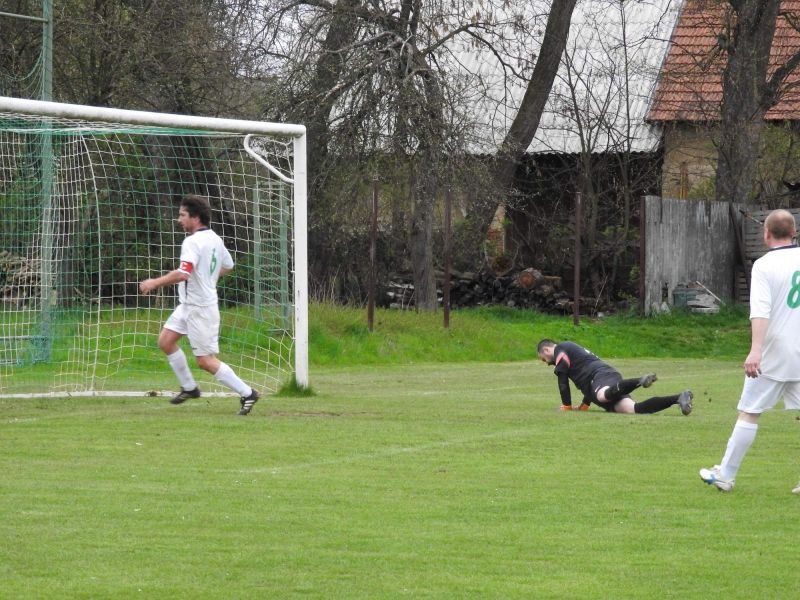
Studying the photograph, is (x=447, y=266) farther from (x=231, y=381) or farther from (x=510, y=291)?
(x=231, y=381)

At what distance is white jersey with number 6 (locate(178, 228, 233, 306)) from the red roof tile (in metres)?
19.0

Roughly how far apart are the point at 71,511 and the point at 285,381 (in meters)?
7.40

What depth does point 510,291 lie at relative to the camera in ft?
98.1

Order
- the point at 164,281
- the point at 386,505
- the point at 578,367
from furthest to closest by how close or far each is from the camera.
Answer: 1. the point at 578,367
2. the point at 164,281
3. the point at 386,505

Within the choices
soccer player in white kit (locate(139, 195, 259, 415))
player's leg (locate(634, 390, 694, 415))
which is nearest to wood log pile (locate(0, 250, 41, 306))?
soccer player in white kit (locate(139, 195, 259, 415))

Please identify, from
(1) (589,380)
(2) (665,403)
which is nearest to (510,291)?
(1) (589,380)

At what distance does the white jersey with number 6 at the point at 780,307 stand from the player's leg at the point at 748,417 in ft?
0.23

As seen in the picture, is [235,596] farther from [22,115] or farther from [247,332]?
[247,332]

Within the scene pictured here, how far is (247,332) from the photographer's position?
53.4ft

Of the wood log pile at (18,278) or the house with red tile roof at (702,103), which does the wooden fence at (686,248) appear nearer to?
the house with red tile roof at (702,103)

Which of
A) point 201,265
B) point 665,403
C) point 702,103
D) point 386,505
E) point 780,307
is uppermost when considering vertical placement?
point 702,103

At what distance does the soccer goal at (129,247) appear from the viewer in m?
14.2

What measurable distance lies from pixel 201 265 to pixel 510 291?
18262 mm

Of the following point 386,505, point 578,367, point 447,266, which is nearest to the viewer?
point 386,505
